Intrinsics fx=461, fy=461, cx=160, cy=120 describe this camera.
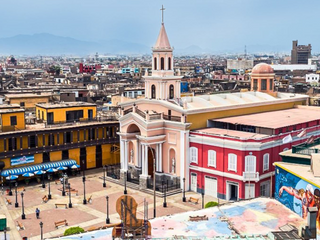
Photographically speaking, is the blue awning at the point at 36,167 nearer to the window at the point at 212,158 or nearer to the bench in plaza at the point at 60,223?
the bench in plaza at the point at 60,223

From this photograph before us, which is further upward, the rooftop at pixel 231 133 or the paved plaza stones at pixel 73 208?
the rooftop at pixel 231 133

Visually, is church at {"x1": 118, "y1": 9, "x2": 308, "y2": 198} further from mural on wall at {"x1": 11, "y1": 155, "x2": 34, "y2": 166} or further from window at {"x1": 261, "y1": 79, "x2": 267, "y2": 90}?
mural on wall at {"x1": 11, "y1": 155, "x2": 34, "y2": 166}

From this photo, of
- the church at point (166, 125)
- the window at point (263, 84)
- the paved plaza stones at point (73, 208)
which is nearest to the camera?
the paved plaza stones at point (73, 208)

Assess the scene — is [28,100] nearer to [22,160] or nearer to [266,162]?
[22,160]

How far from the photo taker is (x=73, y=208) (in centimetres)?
4600

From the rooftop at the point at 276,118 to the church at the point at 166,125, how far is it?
1.55m

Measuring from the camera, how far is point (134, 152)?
2237 inches

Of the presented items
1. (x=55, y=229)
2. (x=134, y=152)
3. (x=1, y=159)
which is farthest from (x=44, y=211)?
(x=134, y=152)

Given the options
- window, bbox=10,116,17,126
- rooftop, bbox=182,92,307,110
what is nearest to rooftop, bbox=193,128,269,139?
rooftop, bbox=182,92,307,110

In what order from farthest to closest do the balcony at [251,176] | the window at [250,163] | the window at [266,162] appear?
the window at [266,162] < the window at [250,163] < the balcony at [251,176]

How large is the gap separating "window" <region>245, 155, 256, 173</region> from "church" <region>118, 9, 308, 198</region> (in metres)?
0.42

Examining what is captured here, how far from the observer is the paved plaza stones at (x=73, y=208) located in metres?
40.7

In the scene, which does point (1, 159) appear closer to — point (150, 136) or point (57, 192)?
point (57, 192)

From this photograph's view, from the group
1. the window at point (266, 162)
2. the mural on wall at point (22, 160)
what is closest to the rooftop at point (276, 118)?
the window at point (266, 162)
